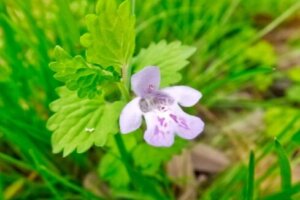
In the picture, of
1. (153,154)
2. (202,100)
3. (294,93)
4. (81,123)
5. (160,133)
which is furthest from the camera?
(294,93)

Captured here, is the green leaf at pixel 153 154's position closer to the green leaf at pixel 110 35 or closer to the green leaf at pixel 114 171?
the green leaf at pixel 114 171

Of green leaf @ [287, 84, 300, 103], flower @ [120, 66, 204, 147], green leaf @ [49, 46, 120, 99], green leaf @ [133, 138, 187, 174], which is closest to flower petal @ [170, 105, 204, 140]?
flower @ [120, 66, 204, 147]

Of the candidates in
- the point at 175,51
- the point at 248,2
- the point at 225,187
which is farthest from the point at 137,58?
the point at 248,2

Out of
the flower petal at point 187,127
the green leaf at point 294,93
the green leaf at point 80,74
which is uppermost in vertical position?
the green leaf at point 294,93

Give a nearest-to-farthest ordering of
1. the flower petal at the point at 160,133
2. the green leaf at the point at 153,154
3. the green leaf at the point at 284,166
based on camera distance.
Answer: the flower petal at the point at 160,133 → the green leaf at the point at 284,166 → the green leaf at the point at 153,154

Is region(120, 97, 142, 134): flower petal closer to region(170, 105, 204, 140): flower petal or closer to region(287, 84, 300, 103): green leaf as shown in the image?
region(170, 105, 204, 140): flower petal

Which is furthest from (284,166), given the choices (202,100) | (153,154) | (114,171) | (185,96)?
(202,100)

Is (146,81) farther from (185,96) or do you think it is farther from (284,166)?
(284,166)

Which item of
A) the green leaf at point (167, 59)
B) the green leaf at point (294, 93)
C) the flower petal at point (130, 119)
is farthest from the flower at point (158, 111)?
the green leaf at point (294, 93)
